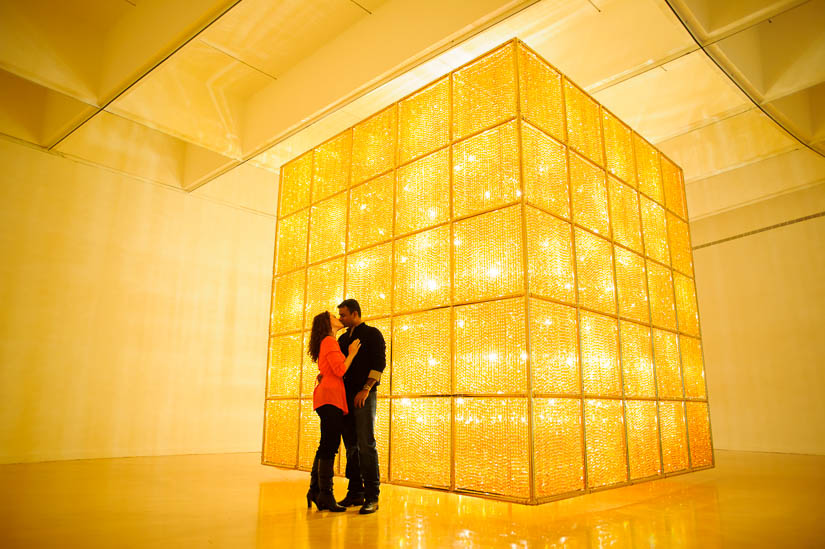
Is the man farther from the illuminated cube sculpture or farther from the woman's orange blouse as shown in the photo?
the illuminated cube sculpture

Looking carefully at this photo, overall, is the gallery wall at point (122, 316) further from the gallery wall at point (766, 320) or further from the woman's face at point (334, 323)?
the gallery wall at point (766, 320)

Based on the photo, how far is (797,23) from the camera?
514cm

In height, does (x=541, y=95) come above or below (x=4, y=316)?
above

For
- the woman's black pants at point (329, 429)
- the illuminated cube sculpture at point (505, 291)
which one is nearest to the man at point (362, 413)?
the woman's black pants at point (329, 429)

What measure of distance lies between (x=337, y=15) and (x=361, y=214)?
6.62 feet

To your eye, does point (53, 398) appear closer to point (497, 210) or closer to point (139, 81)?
point (139, 81)

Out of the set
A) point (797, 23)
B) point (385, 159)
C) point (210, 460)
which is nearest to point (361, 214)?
point (385, 159)

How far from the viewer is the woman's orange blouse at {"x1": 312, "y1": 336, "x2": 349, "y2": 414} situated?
10.6 feet

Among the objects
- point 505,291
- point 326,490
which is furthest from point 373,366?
point 505,291

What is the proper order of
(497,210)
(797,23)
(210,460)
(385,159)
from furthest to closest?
(210,460), (797,23), (385,159), (497,210)

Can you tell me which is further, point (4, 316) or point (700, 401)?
point (4, 316)

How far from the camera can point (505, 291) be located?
362 cm

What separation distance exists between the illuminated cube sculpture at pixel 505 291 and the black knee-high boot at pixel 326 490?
0.90 m

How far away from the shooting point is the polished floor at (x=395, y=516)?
246cm
